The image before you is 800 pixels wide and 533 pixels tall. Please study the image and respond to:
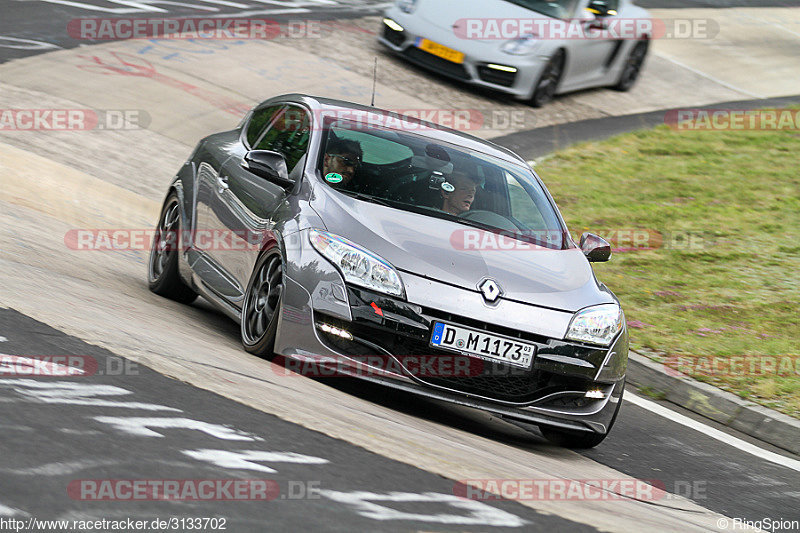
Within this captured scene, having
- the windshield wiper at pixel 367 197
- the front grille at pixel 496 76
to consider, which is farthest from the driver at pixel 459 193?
the front grille at pixel 496 76

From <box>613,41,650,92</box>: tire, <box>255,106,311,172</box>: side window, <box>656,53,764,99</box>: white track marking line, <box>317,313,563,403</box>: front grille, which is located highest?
<box>255,106,311,172</box>: side window

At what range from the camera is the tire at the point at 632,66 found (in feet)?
64.7

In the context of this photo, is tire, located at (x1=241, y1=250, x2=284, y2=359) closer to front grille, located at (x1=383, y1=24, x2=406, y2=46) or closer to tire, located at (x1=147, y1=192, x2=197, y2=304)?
tire, located at (x1=147, y1=192, x2=197, y2=304)

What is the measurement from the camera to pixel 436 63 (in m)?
17.5

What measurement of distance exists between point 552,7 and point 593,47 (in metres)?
1.01

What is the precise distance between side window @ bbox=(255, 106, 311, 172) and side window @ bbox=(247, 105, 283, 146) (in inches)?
5.3

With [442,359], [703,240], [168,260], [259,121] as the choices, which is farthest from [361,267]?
[703,240]

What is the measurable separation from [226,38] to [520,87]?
4.50 metres

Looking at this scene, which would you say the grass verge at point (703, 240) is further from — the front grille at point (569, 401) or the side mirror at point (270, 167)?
the side mirror at point (270, 167)

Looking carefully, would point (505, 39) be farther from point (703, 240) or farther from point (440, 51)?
point (703, 240)

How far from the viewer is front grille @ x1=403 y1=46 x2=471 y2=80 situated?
1730 centimetres

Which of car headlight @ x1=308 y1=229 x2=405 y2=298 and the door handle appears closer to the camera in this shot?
car headlight @ x1=308 y1=229 x2=405 y2=298

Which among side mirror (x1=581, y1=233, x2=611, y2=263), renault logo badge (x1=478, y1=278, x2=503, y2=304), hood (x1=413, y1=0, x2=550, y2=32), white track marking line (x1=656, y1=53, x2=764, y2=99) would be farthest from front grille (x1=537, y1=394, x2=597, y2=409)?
white track marking line (x1=656, y1=53, x2=764, y2=99)

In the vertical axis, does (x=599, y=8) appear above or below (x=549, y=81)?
Result: above
